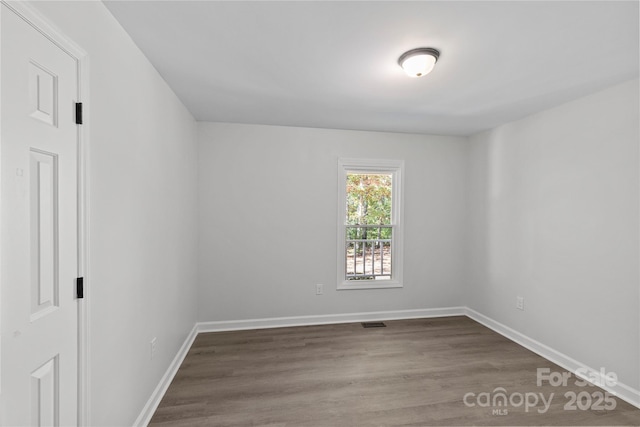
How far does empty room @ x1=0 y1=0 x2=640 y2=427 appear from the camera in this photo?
1.18 m

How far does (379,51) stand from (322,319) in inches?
120

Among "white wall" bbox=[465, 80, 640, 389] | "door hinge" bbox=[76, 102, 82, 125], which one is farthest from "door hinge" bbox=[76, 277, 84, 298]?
"white wall" bbox=[465, 80, 640, 389]

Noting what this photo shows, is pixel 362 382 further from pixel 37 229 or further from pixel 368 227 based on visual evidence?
pixel 37 229

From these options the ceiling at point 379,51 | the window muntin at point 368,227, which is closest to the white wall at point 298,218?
the window muntin at point 368,227

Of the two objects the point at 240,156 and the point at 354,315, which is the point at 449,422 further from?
the point at 240,156

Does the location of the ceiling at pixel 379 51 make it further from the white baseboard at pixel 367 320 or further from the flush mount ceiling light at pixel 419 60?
the white baseboard at pixel 367 320

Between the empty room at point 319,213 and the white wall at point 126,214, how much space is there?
0.06ft

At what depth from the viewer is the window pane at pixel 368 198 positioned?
388 centimetres

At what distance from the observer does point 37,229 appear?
106cm

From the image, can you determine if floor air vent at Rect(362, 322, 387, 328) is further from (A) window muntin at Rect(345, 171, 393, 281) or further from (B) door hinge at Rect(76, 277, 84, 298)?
(B) door hinge at Rect(76, 277, 84, 298)

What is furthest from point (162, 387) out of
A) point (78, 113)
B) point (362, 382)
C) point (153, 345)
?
point (78, 113)

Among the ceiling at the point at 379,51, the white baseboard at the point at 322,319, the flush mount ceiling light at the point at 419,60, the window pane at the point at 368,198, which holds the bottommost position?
the white baseboard at the point at 322,319

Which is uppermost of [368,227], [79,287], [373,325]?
[368,227]

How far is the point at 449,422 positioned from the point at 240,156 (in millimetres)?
3157
